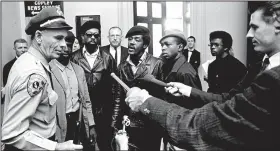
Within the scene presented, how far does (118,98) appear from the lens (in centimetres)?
372

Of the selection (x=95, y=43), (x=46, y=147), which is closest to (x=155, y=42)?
(x=95, y=43)

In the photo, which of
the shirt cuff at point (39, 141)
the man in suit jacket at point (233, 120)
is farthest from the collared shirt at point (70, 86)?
the man in suit jacket at point (233, 120)

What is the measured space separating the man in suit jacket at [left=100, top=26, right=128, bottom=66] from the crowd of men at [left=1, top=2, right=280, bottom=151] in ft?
3.60

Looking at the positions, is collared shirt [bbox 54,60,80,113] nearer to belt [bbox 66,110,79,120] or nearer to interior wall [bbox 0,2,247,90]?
belt [bbox 66,110,79,120]

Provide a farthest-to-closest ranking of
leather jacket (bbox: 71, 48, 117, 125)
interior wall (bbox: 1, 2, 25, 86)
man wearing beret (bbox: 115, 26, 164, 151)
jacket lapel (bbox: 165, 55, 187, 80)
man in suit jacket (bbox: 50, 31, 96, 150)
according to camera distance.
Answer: interior wall (bbox: 1, 2, 25, 86), leather jacket (bbox: 71, 48, 117, 125), man wearing beret (bbox: 115, 26, 164, 151), jacket lapel (bbox: 165, 55, 187, 80), man in suit jacket (bbox: 50, 31, 96, 150)

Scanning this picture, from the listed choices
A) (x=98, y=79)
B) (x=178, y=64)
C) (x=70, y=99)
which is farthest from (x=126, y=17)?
(x=70, y=99)

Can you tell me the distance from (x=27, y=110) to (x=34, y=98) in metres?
0.09

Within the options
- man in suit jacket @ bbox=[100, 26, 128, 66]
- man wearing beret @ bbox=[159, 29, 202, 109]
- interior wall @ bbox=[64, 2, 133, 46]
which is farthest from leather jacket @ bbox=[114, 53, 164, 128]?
interior wall @ bbox=[64, 2, 133, 46]

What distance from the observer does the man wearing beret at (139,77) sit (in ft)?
11.5

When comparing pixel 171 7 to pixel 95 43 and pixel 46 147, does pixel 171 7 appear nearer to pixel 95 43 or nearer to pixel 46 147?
pixel 95 43

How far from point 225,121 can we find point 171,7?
35.1ft

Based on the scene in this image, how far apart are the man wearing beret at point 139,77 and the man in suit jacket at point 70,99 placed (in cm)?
46

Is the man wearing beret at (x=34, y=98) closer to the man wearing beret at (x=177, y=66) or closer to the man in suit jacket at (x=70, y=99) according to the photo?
the man in suit jacket at (x=70, y=99)

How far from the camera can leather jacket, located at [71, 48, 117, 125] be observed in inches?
173
